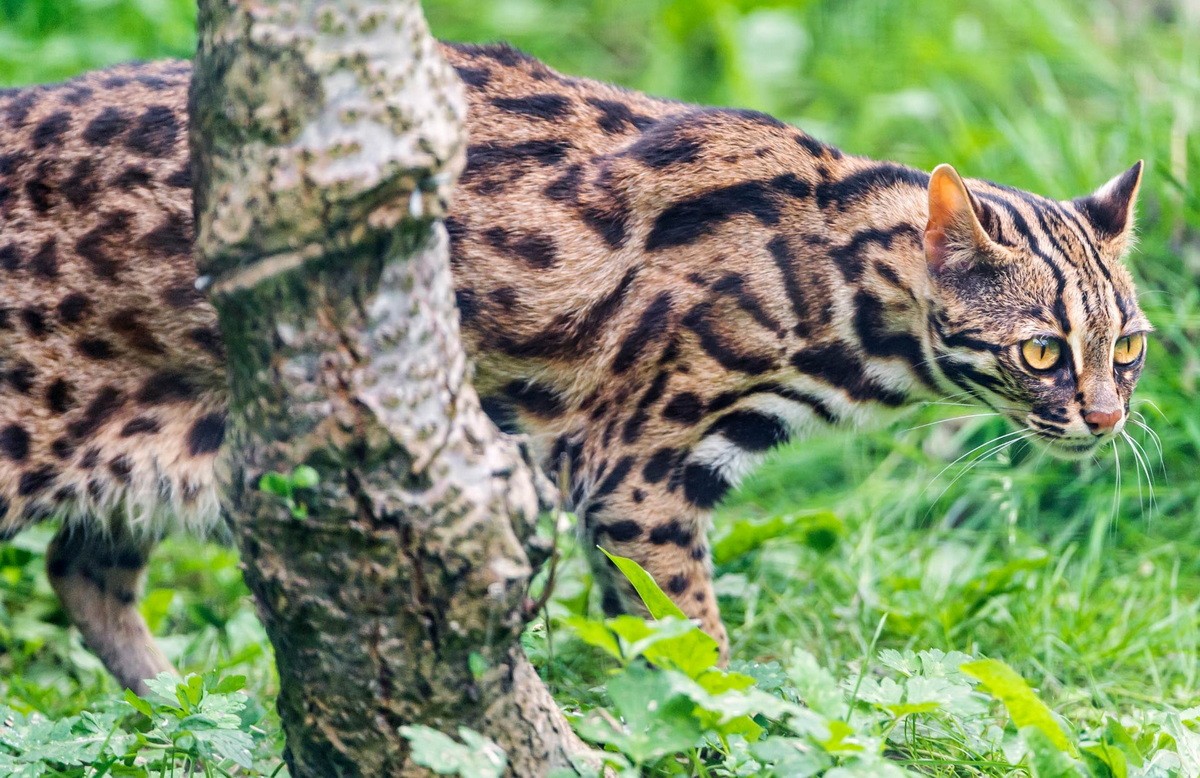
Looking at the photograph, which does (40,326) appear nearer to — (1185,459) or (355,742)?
(355,742)

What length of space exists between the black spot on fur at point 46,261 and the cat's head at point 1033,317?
251cm

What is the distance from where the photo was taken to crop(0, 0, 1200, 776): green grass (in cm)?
445

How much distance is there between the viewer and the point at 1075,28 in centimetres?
811

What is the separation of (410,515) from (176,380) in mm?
1647

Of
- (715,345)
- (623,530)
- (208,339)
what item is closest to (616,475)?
(623,530)

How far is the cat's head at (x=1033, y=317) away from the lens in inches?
156

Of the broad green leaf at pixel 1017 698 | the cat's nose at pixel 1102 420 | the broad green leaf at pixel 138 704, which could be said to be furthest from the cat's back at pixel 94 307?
the cat's nose at pixel 1102 420

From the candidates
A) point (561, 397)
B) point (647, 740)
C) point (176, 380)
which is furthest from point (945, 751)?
point (176, 380)

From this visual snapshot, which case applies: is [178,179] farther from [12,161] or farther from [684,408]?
[684,408]

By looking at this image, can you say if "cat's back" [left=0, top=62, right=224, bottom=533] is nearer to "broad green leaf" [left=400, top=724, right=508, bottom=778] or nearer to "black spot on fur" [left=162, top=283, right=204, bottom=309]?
"black spot on fur" [left=162, top=283, right=204, bottom=309]

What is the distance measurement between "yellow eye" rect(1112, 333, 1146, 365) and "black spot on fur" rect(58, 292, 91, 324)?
3024mm

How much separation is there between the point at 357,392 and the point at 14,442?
1.79 metres

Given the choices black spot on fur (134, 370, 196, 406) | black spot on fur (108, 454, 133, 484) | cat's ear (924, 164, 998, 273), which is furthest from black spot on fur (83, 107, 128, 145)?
cat's ear (924, 164, 998, 273)

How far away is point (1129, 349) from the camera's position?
4.13 m
